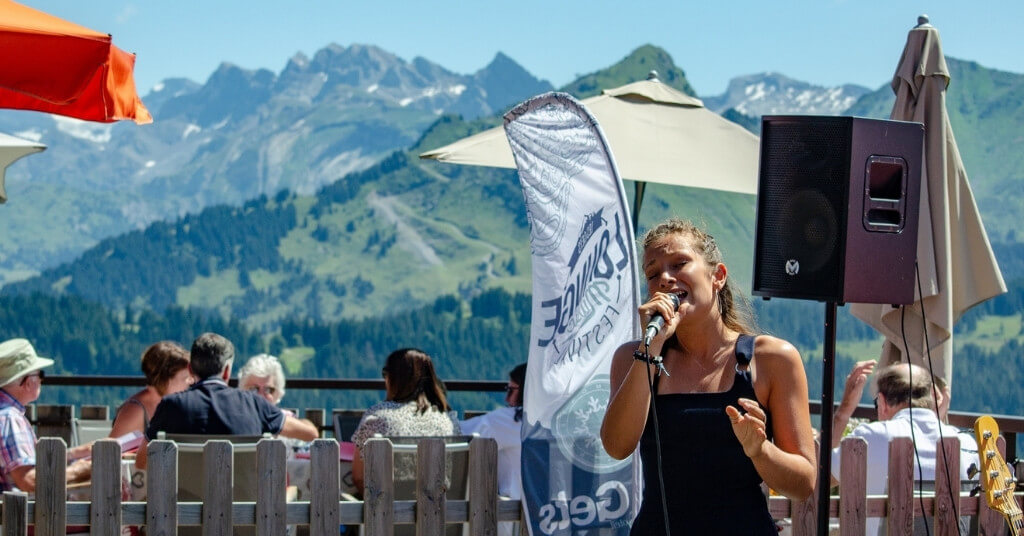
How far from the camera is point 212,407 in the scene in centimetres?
507

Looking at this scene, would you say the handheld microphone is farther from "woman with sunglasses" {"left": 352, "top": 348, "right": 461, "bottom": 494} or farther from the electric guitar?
"woman with sunglasses" {"left": 352, "top": 348, "right": 461, "bottom": 494}

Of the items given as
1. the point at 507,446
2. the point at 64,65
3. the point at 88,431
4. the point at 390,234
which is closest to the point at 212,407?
the point at 507,446

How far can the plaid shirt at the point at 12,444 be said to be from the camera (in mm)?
4699

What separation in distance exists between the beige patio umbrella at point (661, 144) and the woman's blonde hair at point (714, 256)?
3330 millimetres

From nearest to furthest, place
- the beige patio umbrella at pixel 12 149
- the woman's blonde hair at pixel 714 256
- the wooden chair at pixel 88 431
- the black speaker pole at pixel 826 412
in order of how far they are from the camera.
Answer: the woman's blonde hair at pixel 714 256 < the black speaker pole at pixel 826 412 < the beige patio umbrella at pixel 12 149 < the wooden chair at pixel 88 431

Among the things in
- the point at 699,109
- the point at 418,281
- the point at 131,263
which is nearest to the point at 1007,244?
the point at 418,281

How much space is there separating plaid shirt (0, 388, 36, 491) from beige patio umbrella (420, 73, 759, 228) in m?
2.52

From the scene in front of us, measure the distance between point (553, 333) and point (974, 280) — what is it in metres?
3.00

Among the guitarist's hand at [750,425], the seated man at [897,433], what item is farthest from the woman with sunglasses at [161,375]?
the guitarist's hand at [750,425]

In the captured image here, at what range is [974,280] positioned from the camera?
591 centimetres

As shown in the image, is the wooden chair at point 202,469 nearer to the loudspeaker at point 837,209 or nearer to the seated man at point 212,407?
the seated man at point 212,407

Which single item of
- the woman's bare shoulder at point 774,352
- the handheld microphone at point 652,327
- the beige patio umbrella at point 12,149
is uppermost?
the beige patio umbrella at point 12,149

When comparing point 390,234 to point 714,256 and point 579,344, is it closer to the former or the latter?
point 579,344

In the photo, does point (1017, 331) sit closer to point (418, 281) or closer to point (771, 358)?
point (418, 281)
